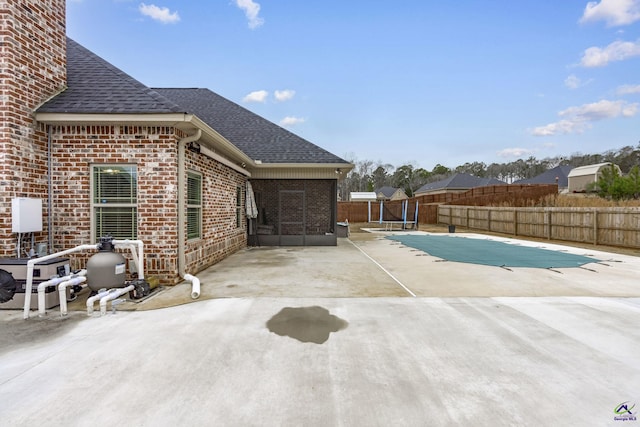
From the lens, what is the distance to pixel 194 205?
6.79 m

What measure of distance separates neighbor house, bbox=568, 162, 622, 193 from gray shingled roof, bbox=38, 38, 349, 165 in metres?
41.5

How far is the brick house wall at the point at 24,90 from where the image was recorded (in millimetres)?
4672

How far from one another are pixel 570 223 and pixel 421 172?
61.9 m

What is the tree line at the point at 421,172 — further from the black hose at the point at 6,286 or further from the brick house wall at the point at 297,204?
the black hose at the point at 6,286

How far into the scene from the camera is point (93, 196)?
5.59 metres

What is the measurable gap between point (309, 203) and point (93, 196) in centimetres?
832

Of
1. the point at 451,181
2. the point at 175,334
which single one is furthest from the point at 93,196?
the point at 451,181

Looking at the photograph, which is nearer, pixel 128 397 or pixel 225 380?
pixel 128 397

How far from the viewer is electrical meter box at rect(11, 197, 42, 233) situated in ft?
15.1

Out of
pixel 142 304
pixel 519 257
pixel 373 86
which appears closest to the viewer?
pixel 142 304

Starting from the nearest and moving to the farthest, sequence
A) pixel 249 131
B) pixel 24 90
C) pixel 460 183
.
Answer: pixel 24 90 → pixel 249 131 → pixel 460 183

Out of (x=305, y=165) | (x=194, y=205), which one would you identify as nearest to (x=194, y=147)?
(x=194, y=205)

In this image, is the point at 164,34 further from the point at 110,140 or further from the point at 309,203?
the point at 110,140

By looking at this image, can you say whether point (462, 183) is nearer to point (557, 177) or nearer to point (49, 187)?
point (557, 177)
